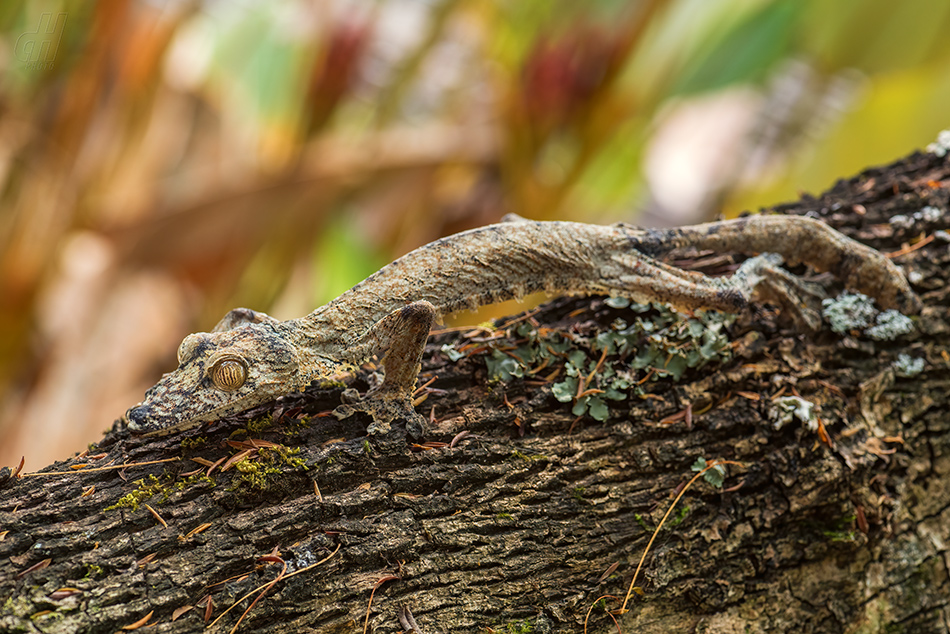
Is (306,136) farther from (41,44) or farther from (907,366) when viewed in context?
(907,366)

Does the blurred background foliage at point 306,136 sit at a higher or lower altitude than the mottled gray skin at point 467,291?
higher

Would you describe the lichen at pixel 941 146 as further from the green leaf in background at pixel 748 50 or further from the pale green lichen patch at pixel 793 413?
the green leaf in background at pixel 748 50

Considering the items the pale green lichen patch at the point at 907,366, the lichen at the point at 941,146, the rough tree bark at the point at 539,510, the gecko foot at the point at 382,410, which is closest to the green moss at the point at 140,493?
the rough tree bark at the point at 539,510

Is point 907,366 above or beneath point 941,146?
beneath

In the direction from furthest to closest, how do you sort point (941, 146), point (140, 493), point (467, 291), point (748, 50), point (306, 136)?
point (306, 136) < point (748, 50) < point (941, 146) < point (467, 291) < point (140, 493)

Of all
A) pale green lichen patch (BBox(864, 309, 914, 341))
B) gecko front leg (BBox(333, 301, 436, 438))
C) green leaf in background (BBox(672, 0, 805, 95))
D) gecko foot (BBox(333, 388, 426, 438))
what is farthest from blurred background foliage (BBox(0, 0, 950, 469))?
gecko foot (BBox(333, 388, 426, 438))

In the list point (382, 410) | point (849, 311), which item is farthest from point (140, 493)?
point (849, 311)

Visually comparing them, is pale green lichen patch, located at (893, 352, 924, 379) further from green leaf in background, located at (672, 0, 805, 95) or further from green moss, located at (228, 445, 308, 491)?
green leaf in background, located at (672, 0, 805, 95)
